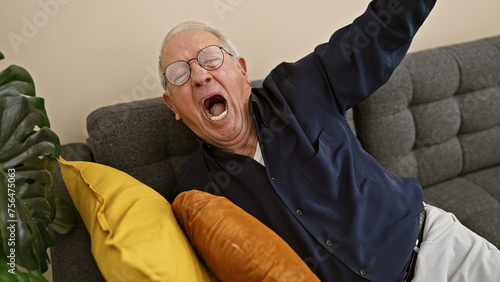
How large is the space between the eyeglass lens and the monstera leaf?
0.40 m

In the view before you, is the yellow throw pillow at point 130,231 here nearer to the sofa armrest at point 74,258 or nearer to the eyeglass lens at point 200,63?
the sofa armrest at point 74,258

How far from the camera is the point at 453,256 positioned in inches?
48.2

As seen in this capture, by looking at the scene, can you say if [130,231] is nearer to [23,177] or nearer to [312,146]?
[23,177]

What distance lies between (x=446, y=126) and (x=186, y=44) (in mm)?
1216

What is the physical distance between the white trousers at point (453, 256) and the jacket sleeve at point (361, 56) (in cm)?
50

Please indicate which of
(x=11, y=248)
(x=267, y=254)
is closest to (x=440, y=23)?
(x=267, y=254)

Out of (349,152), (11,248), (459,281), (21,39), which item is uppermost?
(21,39)

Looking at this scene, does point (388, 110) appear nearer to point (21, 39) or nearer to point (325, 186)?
point (325, 186)

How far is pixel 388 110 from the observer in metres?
1.66

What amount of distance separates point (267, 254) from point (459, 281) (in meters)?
0.69

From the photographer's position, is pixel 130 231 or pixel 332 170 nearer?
pixel 130 231

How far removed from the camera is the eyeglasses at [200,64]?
4.09ft

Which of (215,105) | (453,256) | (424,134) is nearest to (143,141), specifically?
(215,105)

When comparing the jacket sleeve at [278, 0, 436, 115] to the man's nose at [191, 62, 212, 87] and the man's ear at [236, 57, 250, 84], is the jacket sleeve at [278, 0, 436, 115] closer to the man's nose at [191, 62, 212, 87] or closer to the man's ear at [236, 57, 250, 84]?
the man's ear at [236, 57, 250, 84]
